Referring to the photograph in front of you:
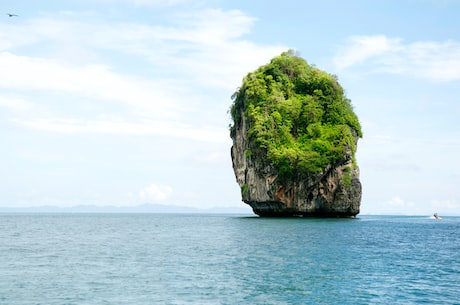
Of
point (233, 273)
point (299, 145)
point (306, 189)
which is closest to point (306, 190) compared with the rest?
point (306, 189)

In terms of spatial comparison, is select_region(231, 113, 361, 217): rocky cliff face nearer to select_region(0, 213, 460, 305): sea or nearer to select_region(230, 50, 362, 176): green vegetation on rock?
select_region(230, 50, 362, 176): green vegetation on rock

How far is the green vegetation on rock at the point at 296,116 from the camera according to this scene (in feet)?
212

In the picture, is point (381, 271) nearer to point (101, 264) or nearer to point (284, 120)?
point (101, 264)

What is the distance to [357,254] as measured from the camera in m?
30.9

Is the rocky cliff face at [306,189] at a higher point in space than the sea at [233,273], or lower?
higher

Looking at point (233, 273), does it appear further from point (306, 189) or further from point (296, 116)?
point (296, 116)

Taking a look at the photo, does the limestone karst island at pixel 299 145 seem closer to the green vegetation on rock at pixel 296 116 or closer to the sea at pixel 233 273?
the green vegetation on rock at pixel 296 116

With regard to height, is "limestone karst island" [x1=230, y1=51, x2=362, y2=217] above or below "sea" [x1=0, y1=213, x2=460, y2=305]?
above

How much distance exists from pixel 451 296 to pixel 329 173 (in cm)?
4746

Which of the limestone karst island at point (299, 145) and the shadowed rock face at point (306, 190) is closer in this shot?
the limestone karst island at point (299, 145)

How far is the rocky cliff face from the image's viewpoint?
66250mm

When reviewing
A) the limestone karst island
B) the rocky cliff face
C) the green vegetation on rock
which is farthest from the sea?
the rocky cliff face

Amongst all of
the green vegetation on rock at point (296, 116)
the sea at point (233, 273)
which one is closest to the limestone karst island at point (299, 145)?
the green vegetation on rock at point (296, 116)

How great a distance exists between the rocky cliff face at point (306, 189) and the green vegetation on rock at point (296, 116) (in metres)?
1.23
